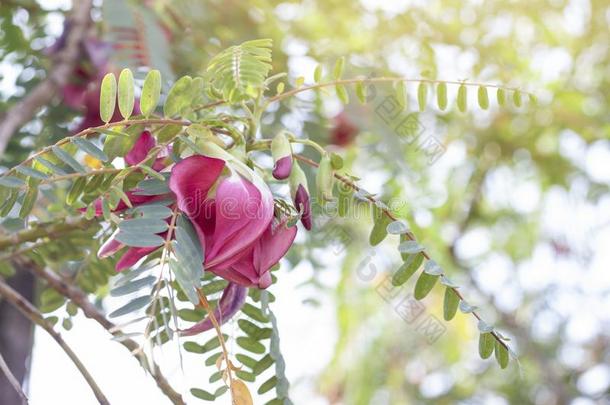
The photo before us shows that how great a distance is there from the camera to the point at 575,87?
1.76 metres

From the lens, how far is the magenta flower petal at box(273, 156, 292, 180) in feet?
1.94

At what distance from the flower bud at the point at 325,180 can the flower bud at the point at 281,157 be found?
2 cm

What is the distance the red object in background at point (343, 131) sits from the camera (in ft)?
4.39

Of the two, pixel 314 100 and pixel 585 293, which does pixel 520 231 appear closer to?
pixel 585 293

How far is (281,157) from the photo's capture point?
0.60 metres

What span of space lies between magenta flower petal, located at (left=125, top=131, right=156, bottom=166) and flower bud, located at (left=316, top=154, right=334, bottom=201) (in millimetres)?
106

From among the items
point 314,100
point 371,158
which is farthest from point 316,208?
point 371,158

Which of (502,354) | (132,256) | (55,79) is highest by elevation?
(55,79)

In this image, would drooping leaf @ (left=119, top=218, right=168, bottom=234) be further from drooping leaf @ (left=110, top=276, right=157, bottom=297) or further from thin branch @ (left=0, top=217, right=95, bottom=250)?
thin branch @ (left=0, top=217, right=95, bottom=250)

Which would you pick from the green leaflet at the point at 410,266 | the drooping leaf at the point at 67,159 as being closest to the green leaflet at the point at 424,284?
the green leaflet at the point at 410,266

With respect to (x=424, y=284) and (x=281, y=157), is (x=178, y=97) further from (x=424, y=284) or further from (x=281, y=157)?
(x=424, y=284)

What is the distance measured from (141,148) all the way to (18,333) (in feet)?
1.20

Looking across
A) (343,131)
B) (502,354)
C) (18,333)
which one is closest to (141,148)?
(502,354)

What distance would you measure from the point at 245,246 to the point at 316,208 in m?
0.13
